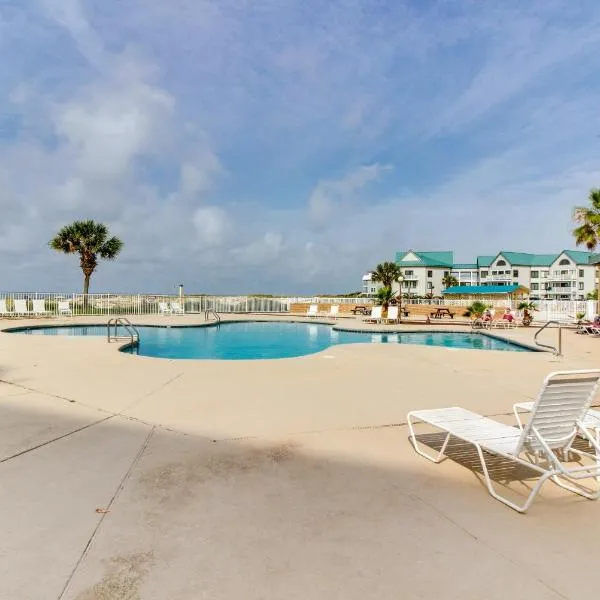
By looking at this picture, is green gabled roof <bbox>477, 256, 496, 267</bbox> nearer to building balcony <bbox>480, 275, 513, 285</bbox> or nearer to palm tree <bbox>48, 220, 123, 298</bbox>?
building balcony <bbox>480, 275, 513, 285</bbox>

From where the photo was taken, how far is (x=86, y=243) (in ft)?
87.7

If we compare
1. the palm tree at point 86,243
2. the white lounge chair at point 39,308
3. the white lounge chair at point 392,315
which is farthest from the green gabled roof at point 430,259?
the white lounge chair at point 39,308

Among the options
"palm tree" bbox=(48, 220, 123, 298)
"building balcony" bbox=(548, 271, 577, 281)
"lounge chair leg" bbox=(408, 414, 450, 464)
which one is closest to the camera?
"lounge chair leg" bbox=(408, 414, 450, 464)

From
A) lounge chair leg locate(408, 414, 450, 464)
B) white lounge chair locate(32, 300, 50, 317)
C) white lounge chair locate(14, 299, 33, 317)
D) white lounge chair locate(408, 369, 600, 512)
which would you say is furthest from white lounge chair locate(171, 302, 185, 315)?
white lounge chair locate(408, 369, 600, 512)

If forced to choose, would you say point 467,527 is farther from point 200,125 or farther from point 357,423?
point 200,125

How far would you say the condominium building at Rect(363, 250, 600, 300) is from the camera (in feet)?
201

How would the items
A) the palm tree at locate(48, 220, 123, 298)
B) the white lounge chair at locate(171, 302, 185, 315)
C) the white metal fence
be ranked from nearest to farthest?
the white metal fence < the white lounge chair at locate(171, 302, 185, 315) < the palm tree at locate(48, 220, 123, 298)

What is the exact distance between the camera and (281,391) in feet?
17.5

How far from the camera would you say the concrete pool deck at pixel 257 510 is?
5.78 ft

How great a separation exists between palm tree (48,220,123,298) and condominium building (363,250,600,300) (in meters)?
41.3

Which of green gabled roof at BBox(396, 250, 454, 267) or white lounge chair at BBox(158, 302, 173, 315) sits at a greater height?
green gabled roof at BBox(396, 250, 454, 267)

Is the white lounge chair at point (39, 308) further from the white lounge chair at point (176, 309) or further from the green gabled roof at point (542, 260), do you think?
the green gabled roof at point (542, 260)

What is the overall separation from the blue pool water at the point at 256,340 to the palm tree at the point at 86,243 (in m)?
11.7

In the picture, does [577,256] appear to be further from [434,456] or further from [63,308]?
[434,456]
